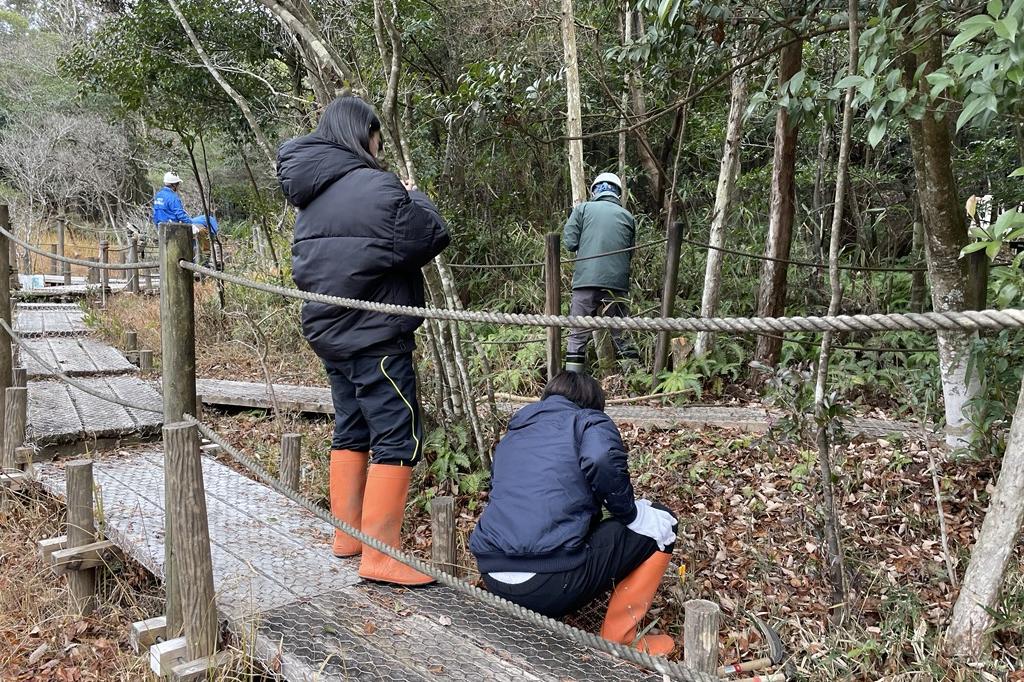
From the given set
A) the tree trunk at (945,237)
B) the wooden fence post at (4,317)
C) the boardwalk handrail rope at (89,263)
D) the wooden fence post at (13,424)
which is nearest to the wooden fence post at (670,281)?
the tree trunk at (945,237)

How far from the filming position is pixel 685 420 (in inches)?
209

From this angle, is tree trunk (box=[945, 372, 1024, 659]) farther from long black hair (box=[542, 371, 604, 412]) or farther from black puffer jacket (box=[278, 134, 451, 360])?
black puffer jacket (box=[278, 134, 451, 360])

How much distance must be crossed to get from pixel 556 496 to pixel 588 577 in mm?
326

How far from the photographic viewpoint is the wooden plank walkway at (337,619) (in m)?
2.36

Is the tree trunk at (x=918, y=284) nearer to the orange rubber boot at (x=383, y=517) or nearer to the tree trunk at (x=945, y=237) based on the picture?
the tree trunk at (x=945, y=237)

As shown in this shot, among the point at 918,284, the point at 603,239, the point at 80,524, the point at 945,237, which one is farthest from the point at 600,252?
the point at 80,524

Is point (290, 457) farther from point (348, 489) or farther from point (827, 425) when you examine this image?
point (827, 425)

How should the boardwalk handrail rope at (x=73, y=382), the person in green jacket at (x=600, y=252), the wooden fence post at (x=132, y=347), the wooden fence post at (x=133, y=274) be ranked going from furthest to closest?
the wooden fence post at (x=133, y=274), the wooden fence post at (x=132, y=347), the person in green jacket at (x=600, y=252), the boardwalk handrail rope at (x=73, y=382)

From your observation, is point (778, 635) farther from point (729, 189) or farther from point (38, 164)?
point (38, 164)

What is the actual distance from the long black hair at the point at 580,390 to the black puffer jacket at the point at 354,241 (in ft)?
2.06

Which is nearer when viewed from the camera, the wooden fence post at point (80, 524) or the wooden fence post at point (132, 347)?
the wooden fence post at point (80, 524)

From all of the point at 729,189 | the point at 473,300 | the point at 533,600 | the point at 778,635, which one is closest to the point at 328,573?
the point at 533,600

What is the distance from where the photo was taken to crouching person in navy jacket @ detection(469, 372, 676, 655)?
2.68 metres

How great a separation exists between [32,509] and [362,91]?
3171mm
